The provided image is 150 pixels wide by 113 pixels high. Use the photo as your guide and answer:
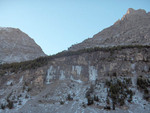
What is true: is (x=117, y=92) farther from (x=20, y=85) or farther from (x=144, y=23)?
(x=144, y=23)

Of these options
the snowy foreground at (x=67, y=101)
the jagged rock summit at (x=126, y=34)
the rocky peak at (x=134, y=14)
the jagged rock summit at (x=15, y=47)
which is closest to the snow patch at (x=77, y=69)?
the snowy foreground at (x=67, y=101)

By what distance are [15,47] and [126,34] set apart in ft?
97.9

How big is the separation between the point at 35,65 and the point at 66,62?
527 cm

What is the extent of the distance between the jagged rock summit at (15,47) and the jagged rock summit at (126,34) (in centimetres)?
1282

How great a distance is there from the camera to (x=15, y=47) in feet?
129

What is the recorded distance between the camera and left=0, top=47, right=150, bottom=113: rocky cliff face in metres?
15.0

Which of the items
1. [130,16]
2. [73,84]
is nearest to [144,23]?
[130,16]

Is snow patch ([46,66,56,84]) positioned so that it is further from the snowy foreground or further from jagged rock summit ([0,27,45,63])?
jagged rock summit ([0,27,45,63])

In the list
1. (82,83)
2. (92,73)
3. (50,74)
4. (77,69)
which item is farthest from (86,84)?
(50,74)

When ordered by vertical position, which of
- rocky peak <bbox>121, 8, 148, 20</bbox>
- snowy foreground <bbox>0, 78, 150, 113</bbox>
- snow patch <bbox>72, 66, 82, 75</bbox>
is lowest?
snowy foreground <bbox>0, 78, 150, 113</bbox>

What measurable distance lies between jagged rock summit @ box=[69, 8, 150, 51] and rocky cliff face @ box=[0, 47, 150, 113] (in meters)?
7.72

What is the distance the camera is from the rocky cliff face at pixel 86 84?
1498cm

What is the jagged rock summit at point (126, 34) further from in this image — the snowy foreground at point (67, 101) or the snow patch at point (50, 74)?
the snowy foreground at point (67, 101)

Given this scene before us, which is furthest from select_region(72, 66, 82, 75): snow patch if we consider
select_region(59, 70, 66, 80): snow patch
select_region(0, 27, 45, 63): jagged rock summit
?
select_region(0, 27, 45, 63): jagged rock summit
